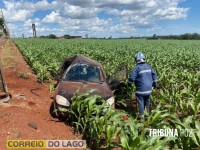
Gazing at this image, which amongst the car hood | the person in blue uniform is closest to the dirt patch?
the car hood

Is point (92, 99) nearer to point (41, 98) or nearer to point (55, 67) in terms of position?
point (41, 98)

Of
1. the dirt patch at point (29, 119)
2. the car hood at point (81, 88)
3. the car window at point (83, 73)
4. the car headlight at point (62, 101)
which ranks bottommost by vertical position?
the dirt patch at point (29, 119)

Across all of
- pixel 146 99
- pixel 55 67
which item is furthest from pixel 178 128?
pixel 55 67

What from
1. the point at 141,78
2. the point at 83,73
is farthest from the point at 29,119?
the point at 141,78

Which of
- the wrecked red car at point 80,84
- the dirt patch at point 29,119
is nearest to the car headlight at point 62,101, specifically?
the wrecked red car at point 80,84

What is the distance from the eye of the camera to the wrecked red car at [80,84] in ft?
23.6

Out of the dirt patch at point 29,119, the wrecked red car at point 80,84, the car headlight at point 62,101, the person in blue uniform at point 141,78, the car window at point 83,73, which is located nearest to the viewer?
the dirt patch at point 29,119

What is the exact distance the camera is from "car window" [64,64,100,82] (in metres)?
8.28

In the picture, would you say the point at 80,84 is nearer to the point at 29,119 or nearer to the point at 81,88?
the point at 81,88

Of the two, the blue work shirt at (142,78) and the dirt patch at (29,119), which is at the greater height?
the blue work shirt at (142,78)

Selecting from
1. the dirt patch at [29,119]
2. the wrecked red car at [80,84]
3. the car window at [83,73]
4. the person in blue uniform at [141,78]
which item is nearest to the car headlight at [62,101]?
the wrecked red car at [80,84]

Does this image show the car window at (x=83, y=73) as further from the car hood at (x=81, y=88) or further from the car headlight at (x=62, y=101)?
the car headlight at (x=62, y=101)

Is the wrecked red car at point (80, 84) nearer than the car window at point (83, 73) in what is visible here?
Yes

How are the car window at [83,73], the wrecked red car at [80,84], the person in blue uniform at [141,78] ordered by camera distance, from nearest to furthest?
the wrecked red car at [80,84]
the person in blue uniform at [141,78]
the car window at [83,73]
